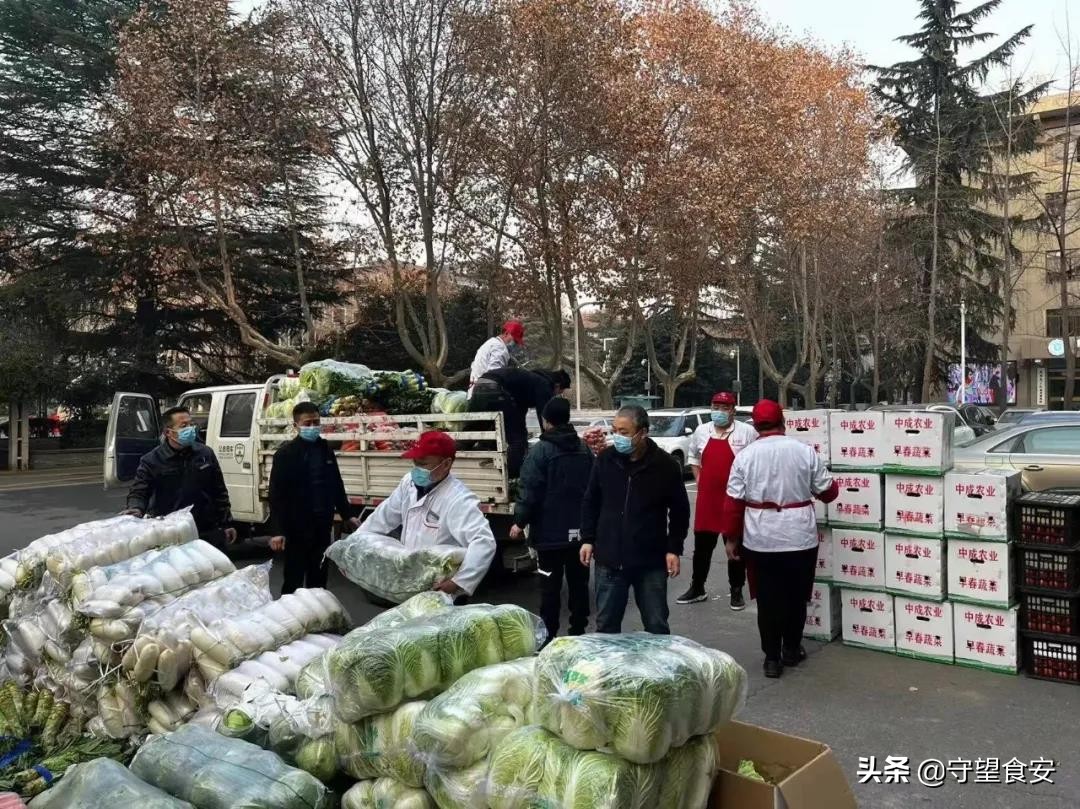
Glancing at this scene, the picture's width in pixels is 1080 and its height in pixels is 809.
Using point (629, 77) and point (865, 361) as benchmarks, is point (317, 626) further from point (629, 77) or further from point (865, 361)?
point (865, 361)

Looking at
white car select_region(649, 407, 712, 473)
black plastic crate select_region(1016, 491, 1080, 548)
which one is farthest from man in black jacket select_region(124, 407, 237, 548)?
white car select_region(649, 407, 712, 473)

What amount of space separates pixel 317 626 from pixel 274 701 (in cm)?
76

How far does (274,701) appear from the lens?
→ 10.8ft

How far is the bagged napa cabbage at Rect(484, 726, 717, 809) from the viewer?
235 centimetres

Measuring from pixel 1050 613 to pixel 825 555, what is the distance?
1.42 meters

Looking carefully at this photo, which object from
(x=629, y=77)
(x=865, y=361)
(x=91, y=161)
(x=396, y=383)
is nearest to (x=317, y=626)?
(x=396, y=383)

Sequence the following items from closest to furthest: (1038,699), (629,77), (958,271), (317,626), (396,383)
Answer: (317,626) < (1038,699) < (396,383) < (629,77) < (958,271)

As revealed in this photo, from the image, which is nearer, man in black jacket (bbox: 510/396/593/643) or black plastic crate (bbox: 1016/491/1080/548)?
black plastic crate (bbox: 1016/491/1080/548)

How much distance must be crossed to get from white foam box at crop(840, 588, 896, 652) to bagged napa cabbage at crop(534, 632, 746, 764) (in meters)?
3.67

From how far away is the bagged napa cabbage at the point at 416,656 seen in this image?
2.88m

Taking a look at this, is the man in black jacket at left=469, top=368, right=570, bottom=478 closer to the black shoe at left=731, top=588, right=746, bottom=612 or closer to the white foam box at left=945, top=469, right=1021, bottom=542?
the black shoe at left=731, top=588, right=746, bottom=612

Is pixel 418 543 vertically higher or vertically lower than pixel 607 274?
lower

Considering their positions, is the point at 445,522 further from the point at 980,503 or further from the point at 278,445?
the point at 278,445

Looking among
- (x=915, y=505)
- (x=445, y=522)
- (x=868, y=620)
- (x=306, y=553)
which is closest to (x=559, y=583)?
(x=445, y=522)
